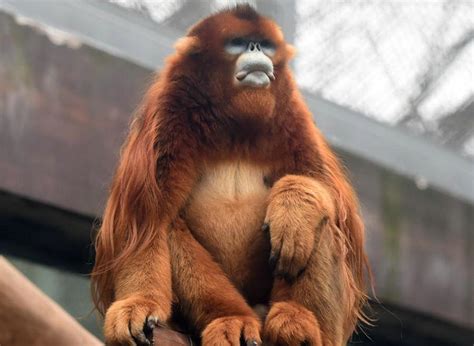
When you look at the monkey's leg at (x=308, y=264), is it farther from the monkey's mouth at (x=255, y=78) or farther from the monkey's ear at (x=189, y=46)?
the monkey's ear at (x=189, y=46)

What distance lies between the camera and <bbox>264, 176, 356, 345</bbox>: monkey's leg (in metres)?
3.64

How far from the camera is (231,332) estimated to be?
341 centimetres

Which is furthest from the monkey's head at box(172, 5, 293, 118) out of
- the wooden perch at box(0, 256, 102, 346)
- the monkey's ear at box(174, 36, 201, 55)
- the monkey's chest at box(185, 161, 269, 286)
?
the wooden perch at box(0, 256, 102, 346)

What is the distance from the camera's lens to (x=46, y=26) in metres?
6.09

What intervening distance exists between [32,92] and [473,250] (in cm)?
376

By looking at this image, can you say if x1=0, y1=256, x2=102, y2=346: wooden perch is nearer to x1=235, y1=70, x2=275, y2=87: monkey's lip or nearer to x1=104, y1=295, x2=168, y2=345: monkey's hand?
x1=104, y1=295, x2=168, y2=345: monkey's hand

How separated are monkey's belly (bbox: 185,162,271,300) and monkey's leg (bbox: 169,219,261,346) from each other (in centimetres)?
10

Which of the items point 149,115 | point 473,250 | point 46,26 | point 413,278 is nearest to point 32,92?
point 46,26

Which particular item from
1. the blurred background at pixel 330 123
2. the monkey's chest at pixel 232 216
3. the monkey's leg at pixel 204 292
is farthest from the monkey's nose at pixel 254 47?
the blurred background at pixel 330 123

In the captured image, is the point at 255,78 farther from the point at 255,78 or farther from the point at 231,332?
the point at 231,332

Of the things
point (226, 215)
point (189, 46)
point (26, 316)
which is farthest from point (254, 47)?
point (26, 316)

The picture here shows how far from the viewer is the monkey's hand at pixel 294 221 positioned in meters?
3.65

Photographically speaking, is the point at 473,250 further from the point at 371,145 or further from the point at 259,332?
the point at 259,332

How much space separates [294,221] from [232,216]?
32cm
